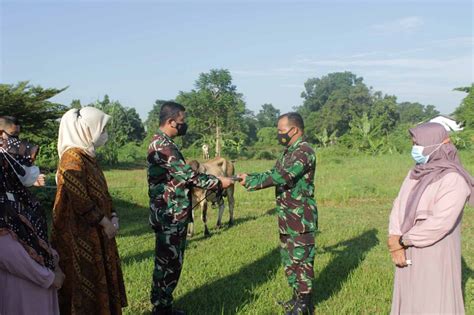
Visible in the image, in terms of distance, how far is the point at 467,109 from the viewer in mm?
23719

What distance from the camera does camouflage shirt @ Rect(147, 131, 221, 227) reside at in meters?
4.29

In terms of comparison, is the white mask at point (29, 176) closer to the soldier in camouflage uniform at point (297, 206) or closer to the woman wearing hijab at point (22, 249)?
the woman wearing hijab at point (22, 249)

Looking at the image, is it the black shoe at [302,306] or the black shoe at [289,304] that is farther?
the black shoe at [289,304]

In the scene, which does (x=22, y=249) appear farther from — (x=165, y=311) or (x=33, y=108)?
(x=33, y=108)

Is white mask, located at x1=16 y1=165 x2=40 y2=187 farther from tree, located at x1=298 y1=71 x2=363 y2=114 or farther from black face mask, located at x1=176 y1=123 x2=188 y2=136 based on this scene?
tree, located at x1=298 y1=71 x2=363 y2=114

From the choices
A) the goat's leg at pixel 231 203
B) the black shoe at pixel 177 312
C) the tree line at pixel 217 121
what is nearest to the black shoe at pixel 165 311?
the black shoe at pixel 177 312

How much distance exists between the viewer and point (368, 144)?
29.7 metres

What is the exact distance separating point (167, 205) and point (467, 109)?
23.4 m

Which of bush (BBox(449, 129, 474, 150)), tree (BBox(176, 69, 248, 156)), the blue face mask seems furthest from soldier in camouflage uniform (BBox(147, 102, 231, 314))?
tree (BBox(176, 69, 248, 156))

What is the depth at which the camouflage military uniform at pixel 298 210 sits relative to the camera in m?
4.57

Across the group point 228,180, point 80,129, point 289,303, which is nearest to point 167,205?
point 228,180

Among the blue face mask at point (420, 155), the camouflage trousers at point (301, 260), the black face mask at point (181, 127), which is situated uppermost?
the black face mask at point (181, 127)

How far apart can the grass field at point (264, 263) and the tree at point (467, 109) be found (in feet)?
45.7

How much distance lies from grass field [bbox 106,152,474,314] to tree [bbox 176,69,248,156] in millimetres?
25233
